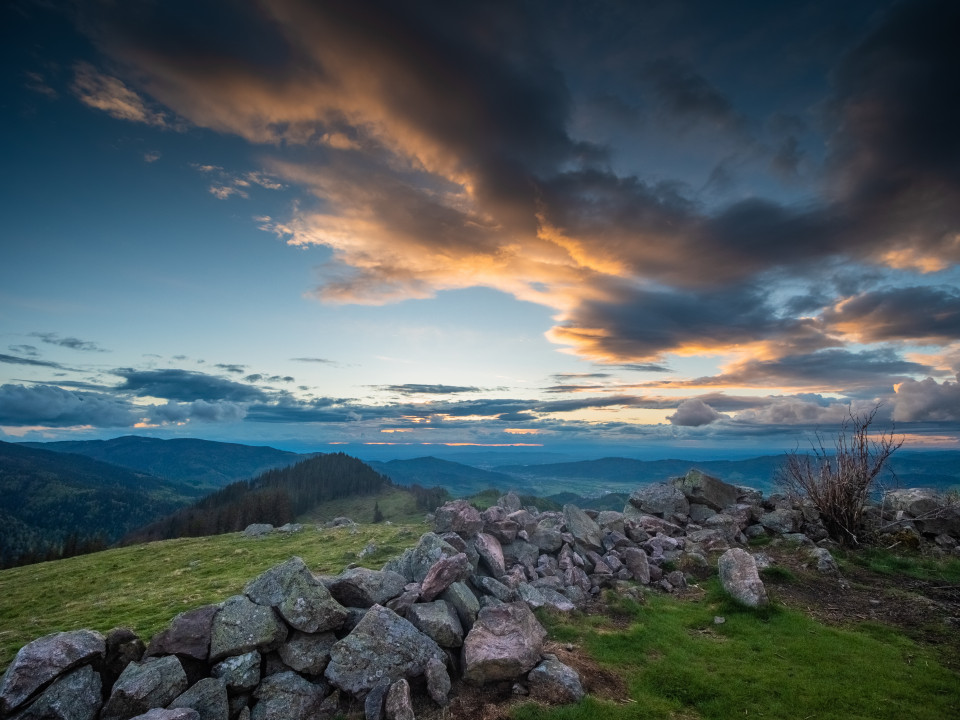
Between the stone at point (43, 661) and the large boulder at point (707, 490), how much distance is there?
108 feet

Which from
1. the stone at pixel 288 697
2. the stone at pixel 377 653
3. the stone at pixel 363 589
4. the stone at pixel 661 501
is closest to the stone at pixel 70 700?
the stone at pixel 288 697

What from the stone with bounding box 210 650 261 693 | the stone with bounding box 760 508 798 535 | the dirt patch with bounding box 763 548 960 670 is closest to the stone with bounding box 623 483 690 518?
the stone with bounding box 760 508 798 535

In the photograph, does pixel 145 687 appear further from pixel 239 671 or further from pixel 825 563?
pixel 825 563

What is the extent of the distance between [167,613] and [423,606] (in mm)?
13067

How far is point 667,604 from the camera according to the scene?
1892 cm

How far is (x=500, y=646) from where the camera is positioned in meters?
13.4

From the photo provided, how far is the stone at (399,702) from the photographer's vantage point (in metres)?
11.4

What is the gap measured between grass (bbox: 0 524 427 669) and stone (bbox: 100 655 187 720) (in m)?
5.25

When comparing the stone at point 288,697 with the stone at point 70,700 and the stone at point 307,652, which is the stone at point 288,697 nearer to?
the stone at point 307,652

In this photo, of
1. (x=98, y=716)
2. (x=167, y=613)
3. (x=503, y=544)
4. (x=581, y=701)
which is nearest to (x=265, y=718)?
(x=98, y=716)

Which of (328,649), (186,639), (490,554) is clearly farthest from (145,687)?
(490,554)

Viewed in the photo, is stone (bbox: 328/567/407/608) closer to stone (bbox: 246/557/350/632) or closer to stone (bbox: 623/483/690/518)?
stone (bbox: 246/557/350/632)

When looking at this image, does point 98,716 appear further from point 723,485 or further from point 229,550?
point 723,485

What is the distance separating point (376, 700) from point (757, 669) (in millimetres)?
11435
